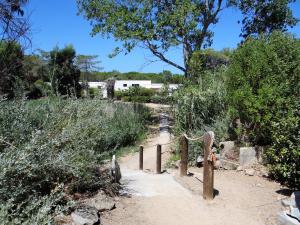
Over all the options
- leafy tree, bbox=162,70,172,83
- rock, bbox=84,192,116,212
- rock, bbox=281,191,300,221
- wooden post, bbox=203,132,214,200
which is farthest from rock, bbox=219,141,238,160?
leafy tree, bbox=162,70,172,83

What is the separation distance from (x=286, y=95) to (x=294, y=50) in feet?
3.51

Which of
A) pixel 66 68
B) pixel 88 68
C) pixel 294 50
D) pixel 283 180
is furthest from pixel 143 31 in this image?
pixel 88 68

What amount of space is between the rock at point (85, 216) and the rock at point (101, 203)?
251mm

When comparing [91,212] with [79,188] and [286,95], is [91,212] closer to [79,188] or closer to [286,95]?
[79,188]

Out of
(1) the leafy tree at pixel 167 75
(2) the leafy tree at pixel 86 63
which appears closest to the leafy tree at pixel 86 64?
(2) the leafy tree at pixel 86 63

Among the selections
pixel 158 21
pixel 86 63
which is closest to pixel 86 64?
pixel 86 63

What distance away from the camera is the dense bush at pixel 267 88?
7457 mm

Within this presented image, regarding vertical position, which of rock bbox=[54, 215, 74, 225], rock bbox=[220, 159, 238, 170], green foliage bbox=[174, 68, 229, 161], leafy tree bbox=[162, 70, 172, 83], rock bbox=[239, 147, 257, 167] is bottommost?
rock bbox=[54, 215, 74, 225]

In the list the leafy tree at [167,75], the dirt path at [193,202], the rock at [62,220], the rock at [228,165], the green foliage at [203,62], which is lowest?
the dirt path at [193,202]

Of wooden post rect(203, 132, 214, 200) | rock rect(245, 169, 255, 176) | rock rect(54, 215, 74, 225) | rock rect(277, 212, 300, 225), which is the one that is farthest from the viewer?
rock rect(245, 169, 255, 176)

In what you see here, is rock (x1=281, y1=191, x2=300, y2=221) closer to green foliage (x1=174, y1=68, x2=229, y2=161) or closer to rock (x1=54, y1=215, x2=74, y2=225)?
rock (x1=54, y1=215, x2=74, y2=225)

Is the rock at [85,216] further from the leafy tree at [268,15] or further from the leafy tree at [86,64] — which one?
the leafy tree at [86,64]

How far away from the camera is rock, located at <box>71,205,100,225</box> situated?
506cm

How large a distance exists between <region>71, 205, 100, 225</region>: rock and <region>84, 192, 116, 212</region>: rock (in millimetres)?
251
